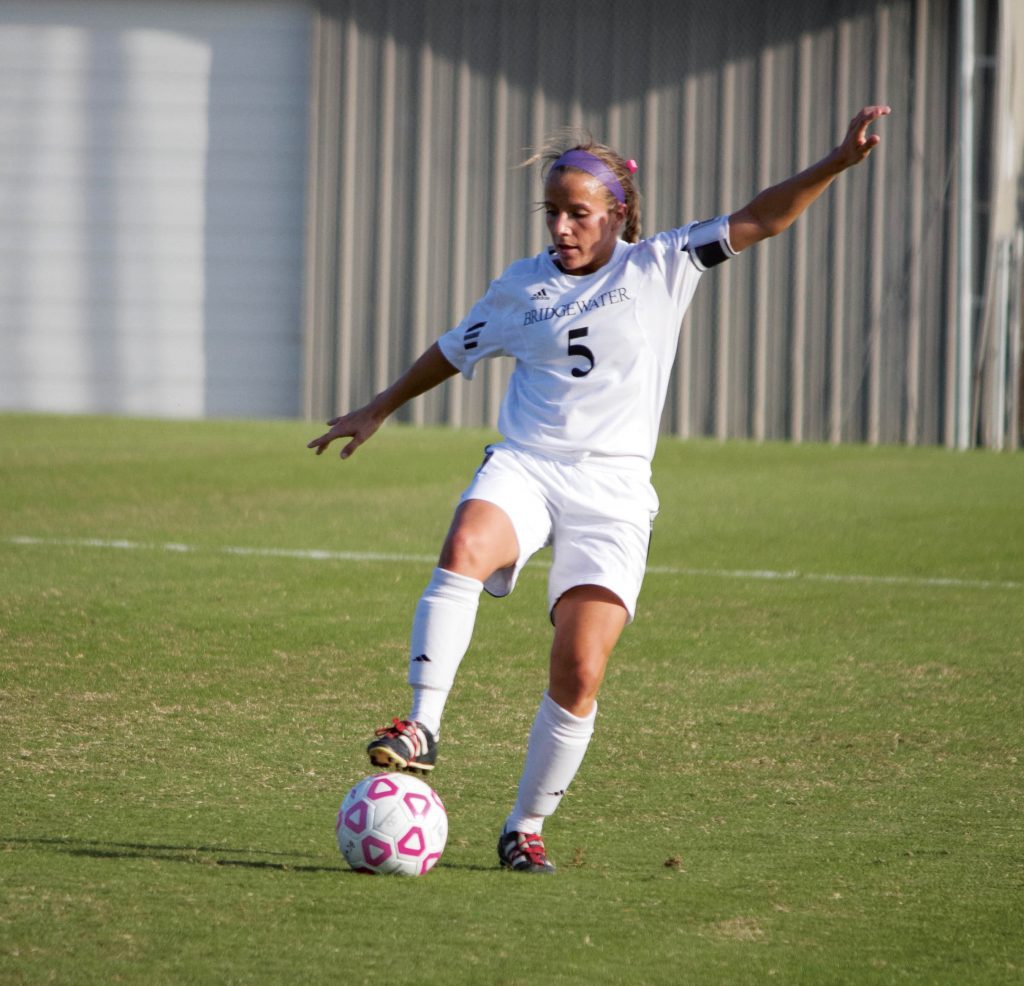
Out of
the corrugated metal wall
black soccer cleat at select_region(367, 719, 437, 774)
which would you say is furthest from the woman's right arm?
the corrugated metal wall

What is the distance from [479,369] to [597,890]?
1476cm

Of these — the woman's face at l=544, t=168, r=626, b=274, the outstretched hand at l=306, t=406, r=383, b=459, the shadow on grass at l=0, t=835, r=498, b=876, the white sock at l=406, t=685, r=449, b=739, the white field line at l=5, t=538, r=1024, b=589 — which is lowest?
the shadow on grass at l=0, t=835, r=498, b=876

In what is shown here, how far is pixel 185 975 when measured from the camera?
3.46 meters

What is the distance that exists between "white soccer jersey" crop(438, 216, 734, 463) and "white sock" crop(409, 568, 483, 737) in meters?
0.51

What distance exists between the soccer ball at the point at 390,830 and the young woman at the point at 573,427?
8.2 inches

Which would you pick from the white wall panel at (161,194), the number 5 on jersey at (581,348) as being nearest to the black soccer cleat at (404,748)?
the number 5 on jersey at (581,348)

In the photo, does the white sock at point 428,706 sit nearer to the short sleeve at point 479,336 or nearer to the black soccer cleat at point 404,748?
the black soccer cleat at point 404,748

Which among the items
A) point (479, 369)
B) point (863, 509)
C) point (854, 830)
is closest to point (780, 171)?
point (479, 369)

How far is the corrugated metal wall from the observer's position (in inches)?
713

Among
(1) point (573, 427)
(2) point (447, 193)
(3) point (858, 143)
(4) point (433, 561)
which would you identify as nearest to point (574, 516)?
(1) point (573, 427)

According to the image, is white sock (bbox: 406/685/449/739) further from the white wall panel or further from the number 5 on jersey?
the white wall panel

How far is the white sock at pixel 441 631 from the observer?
14.2ft

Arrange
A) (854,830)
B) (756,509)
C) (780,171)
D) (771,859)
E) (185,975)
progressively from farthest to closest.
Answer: (780,171), (756,509), (854,830), (771,859), (185,975)

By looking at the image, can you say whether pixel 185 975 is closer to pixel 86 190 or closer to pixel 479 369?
pixel 479 369
